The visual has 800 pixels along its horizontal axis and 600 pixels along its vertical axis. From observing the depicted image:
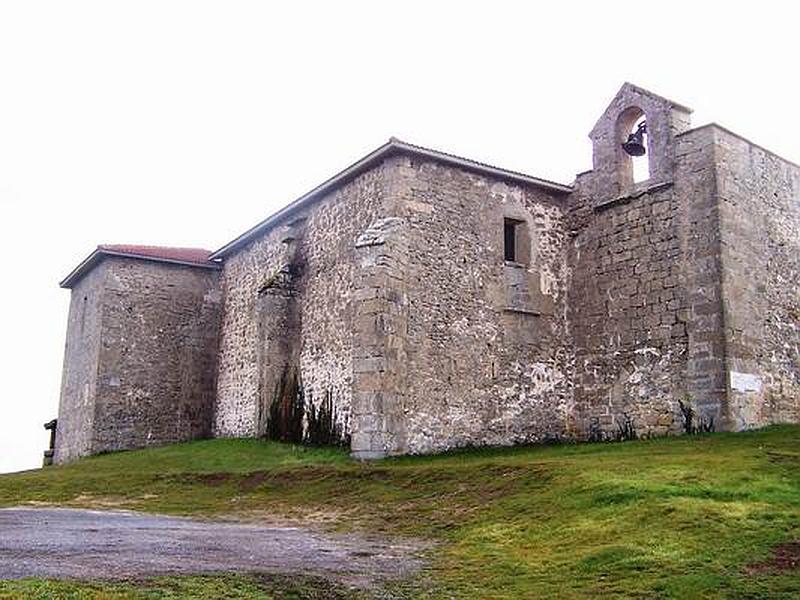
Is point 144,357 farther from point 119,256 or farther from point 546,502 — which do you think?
point 546,502

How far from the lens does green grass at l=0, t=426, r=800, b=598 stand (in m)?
8.47

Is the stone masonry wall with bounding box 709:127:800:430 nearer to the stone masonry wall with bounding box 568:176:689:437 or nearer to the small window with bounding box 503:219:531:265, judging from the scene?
the stone masonry wall with bounding box 568:176:689:437

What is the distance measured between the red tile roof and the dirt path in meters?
15.7

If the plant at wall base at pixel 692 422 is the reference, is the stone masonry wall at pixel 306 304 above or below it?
above

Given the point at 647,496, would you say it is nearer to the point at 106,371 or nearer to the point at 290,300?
the point at 290,300

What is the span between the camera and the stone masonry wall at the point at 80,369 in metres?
27.3

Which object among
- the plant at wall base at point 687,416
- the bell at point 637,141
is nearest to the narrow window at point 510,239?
the bell at point 637,141

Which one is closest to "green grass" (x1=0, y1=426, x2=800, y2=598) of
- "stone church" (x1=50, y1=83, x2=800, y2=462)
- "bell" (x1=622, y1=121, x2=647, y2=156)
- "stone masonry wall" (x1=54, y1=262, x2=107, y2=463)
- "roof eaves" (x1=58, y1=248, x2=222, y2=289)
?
"stone church" (x1=50, y1=83, x2=800, y2=462)

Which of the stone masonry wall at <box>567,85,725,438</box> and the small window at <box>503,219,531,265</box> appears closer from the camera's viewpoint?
the stone masonry wall at <box>567,85,725,438</box>

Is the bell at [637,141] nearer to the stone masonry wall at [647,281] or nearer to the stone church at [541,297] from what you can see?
the stone church at [541,297]

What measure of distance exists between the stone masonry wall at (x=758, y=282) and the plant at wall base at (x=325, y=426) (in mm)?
8017

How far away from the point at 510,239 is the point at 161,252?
41.8 feet

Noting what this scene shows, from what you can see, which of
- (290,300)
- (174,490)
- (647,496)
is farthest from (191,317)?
(647,496)

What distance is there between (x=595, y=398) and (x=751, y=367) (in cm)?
349
